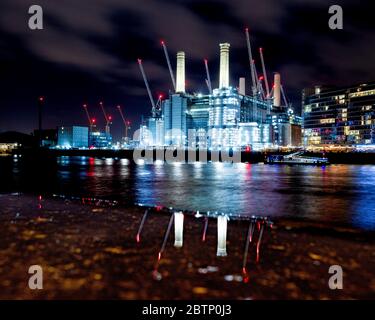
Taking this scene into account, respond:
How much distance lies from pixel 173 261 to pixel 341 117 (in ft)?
472

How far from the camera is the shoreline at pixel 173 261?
17.4 feet

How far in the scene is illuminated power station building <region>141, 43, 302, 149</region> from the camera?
572ft

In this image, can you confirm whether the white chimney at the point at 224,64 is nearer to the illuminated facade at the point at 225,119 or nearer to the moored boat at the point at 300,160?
the illuminated facade at the point at 225,119

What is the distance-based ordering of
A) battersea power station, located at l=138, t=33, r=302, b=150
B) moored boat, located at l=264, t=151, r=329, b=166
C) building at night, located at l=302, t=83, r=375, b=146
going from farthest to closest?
battersea power station, located at l=138, t=33, r=302, b=150 → building at night, located at l=302, t=83, r=375, b=146 → moored boat, located at l=264, t=151, r=329, b=166

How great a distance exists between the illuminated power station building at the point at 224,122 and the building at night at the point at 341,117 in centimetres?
2966

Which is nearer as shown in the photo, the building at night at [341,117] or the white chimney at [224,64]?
the building at night at [341,117]

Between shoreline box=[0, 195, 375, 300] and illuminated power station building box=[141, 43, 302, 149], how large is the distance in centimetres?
15936

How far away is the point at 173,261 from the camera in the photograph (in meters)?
6.57

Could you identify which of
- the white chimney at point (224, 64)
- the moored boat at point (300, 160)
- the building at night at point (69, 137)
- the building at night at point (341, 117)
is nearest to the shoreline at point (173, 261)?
the moored boat at point (300, 160)

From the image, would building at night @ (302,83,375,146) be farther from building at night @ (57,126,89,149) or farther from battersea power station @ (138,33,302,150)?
building at night @ (57,126,89,149)

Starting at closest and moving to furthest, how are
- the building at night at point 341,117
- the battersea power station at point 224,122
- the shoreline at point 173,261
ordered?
the shoreline at point 173,261
the building at night at point 341,117
the battersea power station at point 224,122

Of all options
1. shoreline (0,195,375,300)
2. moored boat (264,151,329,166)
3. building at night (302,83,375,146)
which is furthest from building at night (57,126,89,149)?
shoreline (0,195,375,300)

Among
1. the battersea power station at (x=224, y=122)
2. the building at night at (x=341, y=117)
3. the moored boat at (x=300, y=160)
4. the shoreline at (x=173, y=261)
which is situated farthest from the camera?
the battersea power station at (x=224, y=122)

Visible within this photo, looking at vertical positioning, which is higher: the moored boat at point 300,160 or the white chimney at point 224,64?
→ the white chimney at point 224,64
